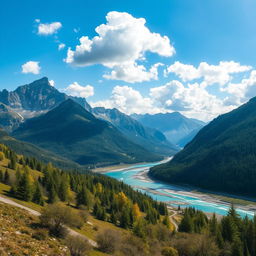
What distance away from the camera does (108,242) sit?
45.4 m

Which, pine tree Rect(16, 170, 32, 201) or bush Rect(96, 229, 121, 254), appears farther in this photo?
pine tree Rect(16, 170, 32, 201)

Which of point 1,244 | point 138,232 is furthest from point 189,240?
point 1,244

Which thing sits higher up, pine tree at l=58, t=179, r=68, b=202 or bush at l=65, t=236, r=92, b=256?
bush at l=65, t=236, r=92, b=256

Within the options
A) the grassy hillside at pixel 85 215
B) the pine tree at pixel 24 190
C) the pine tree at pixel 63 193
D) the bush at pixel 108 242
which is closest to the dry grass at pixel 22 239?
the grassy hillside at pixel 85 215

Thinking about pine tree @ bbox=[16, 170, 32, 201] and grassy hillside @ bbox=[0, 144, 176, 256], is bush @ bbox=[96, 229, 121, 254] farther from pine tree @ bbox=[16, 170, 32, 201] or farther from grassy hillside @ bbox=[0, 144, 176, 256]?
pine tree @ bbox=[16, 170, 32, 201]

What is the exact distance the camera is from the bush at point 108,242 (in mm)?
45088

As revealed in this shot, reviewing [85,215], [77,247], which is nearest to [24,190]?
[85,215]

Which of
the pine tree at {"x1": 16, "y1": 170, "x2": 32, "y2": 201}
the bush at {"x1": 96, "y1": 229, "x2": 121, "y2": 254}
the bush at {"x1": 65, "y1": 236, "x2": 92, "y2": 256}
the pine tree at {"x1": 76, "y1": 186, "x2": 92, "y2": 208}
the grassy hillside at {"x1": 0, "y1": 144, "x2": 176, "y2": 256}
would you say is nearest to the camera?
the bush at {"x1": 65, "y1": 236, "x2": 92, "y2": 256}

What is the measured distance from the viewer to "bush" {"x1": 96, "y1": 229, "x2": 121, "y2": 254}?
45088mm

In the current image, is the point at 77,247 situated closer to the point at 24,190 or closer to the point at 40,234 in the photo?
the point at 40,234

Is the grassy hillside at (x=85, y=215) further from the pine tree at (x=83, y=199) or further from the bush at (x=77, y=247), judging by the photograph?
the bush at (x=77, y=247)

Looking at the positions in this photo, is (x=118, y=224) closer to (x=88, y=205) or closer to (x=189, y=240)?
(x=88, y=205)

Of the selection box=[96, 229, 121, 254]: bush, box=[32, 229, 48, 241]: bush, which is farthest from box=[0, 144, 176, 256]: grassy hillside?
box=[32, 229, 48, 241]: bush

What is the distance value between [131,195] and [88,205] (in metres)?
53.6
